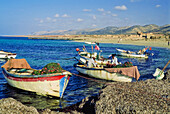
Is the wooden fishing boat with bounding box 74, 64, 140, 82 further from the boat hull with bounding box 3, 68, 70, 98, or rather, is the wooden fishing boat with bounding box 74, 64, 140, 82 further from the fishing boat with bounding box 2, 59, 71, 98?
the boat hull with bounding box 3, 68, 70, 98

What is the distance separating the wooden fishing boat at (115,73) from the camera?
59.8ft

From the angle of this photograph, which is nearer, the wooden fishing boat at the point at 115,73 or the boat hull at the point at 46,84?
the boat hull at the point at 46,84

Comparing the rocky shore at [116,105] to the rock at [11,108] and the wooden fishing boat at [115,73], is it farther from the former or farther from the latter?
the wooden fishing boat at [115,73]

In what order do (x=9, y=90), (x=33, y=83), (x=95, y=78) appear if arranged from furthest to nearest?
1. (x=95, y=78)
2. (x=9, y=90)
3. (x=33, y=83)

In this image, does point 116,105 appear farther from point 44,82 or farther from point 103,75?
point 103,75

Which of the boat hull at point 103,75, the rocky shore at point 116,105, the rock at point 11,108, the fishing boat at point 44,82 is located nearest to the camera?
the rock at point 11,108

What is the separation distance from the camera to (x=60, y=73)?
535 inches

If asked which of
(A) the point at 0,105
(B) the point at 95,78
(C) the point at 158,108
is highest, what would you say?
(A) the point at 0,105

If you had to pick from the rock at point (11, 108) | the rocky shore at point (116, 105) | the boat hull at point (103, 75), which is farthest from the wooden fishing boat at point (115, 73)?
the rock at point (11, 108)

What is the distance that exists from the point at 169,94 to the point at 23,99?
10.7 metres

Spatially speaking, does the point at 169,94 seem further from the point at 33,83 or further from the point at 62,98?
the point at 33,83

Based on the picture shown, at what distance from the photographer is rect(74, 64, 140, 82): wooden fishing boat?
18.2 m

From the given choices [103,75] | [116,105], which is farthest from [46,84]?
[103,75]

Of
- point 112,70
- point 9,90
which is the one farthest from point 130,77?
point 9,90
